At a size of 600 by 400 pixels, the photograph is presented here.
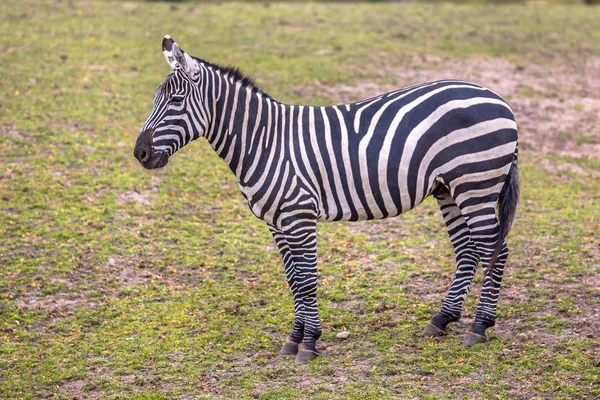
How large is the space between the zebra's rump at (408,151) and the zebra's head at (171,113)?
0.99m

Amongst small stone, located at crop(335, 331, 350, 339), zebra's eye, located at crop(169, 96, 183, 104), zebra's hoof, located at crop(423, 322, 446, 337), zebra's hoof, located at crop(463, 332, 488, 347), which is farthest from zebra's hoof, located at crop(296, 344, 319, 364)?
zebra's eye, located at crop(169, 96, 183, 104)

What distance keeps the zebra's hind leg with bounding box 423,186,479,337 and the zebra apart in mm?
287

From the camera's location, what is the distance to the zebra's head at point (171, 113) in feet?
22.2

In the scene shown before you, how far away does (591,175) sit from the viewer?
1177 cm

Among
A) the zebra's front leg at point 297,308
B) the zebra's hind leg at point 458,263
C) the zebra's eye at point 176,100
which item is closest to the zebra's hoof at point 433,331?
the zebra's hind leg at point 458,263

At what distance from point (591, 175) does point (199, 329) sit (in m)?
6.88

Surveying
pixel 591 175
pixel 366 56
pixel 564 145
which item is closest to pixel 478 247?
pixel 591 175

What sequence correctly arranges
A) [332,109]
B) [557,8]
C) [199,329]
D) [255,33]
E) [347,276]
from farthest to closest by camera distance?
[557,8] → [255,33] → [347,276] → [199,329] → [332,109]

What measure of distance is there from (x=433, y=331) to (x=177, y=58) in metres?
3.43

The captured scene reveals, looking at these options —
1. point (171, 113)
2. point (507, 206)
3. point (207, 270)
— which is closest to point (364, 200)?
point (507, 206)

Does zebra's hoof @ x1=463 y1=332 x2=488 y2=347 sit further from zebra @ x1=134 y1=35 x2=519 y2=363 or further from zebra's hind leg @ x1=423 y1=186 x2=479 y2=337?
zebra's hind leg @ x1=423 y1=186 x2=479 y2=337

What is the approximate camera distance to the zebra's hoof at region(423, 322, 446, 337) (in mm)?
7383

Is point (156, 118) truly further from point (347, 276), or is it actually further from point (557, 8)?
point (557, 8)

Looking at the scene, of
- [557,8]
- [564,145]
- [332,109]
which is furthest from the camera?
[557,8]
